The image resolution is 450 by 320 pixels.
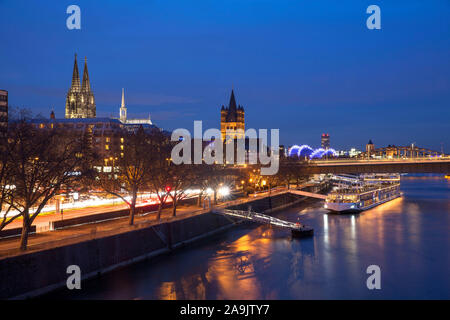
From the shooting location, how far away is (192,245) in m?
43.9

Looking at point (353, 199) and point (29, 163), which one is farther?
point (353, 199)

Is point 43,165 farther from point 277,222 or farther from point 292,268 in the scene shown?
point 277,222

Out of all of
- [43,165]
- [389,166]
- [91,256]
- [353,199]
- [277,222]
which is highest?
[43,165]

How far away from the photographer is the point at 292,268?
35562mm

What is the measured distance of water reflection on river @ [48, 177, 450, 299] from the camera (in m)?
29.4

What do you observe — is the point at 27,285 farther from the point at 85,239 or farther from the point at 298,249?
the point at 298,249

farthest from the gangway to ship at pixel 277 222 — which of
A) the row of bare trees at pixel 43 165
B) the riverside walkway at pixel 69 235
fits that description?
the row of bare trees at pixel 43 165

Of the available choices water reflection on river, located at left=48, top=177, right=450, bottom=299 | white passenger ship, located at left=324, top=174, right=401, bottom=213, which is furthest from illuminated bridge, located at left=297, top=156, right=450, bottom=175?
water reflection on river, located at left=48, top=177, right=450, bottom=299

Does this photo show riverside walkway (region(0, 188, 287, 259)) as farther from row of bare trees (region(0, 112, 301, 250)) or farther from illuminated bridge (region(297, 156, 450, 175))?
illuminated bridge (region(297, 156, 450, 175))

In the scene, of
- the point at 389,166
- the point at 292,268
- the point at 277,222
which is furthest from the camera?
the point at 389,166

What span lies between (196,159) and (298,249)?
1057 inches

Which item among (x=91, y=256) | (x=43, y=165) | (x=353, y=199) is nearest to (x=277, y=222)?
(x=353, y=199)

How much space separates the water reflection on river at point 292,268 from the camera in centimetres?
2942
